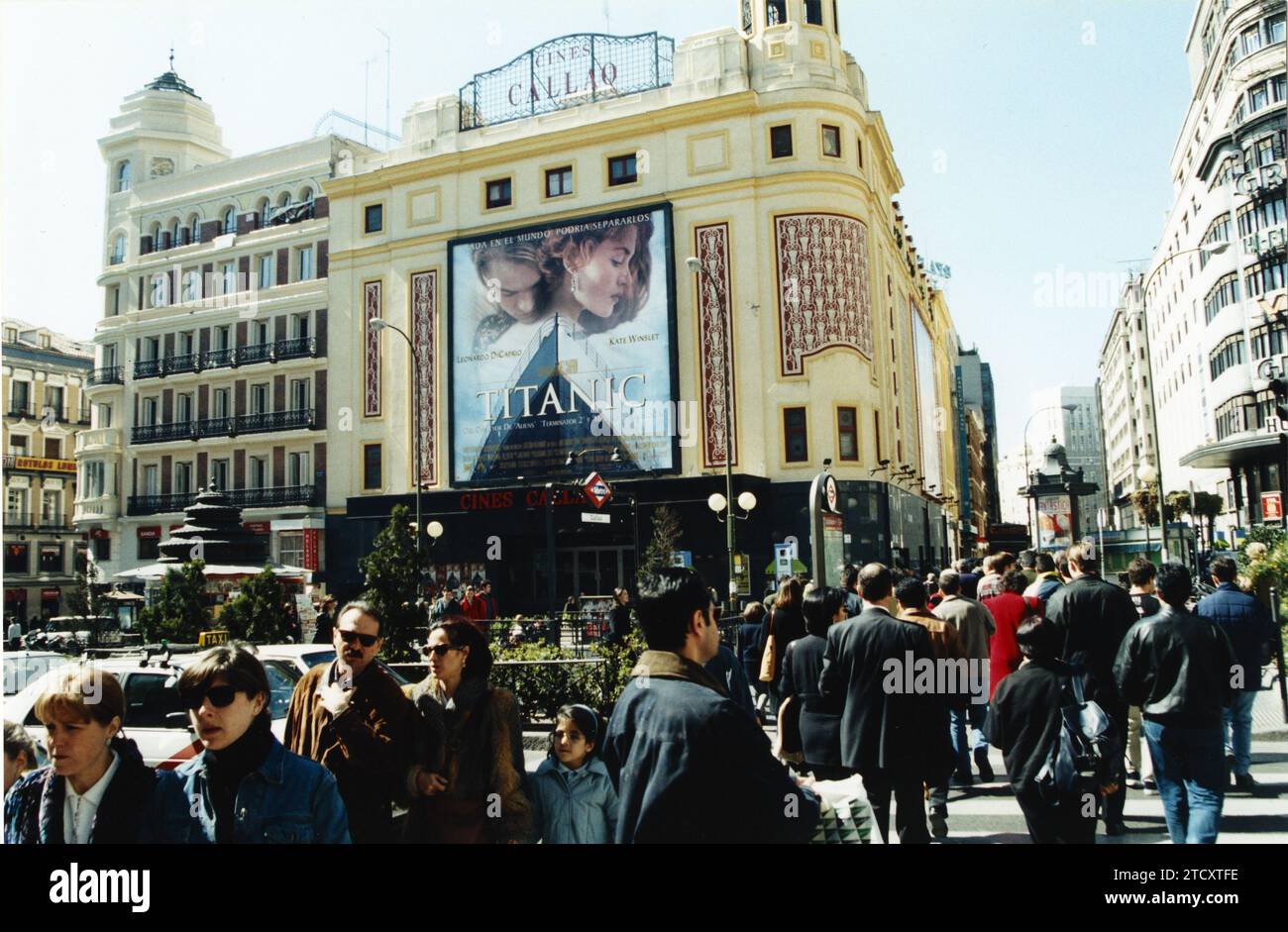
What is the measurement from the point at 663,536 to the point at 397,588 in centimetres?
948

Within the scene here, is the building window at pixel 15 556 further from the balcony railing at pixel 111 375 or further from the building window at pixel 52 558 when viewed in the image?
the balcony railing at pixel 111 375

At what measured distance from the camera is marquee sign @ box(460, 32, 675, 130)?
25141 mm

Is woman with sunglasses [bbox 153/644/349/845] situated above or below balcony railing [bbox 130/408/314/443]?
below

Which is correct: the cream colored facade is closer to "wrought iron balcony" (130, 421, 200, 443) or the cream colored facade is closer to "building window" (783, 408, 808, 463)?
"building window" (783, 408, 808, 463)

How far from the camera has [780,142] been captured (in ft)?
79.7

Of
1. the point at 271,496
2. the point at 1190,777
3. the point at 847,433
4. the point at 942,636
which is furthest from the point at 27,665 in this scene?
the point at 271,496

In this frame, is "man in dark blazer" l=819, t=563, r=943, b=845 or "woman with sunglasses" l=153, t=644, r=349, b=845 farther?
"man in dark blazer" l=819, t=563, r=943, b=845

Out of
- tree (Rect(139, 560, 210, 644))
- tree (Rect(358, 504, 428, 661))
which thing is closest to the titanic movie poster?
tree (Rect(358, 504, 428, 661))

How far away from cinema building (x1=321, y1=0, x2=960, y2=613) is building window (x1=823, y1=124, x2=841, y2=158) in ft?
0.23

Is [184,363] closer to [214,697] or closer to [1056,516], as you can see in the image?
[1056,516]

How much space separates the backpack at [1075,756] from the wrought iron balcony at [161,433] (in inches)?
1149

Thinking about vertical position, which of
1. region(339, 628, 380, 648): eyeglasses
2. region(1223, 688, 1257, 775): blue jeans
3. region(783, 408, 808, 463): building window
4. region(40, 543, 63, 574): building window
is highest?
region(783, 408, 808, 463): building window

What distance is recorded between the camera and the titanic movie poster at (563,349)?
24000 millimetres

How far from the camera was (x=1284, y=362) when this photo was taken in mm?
19641
